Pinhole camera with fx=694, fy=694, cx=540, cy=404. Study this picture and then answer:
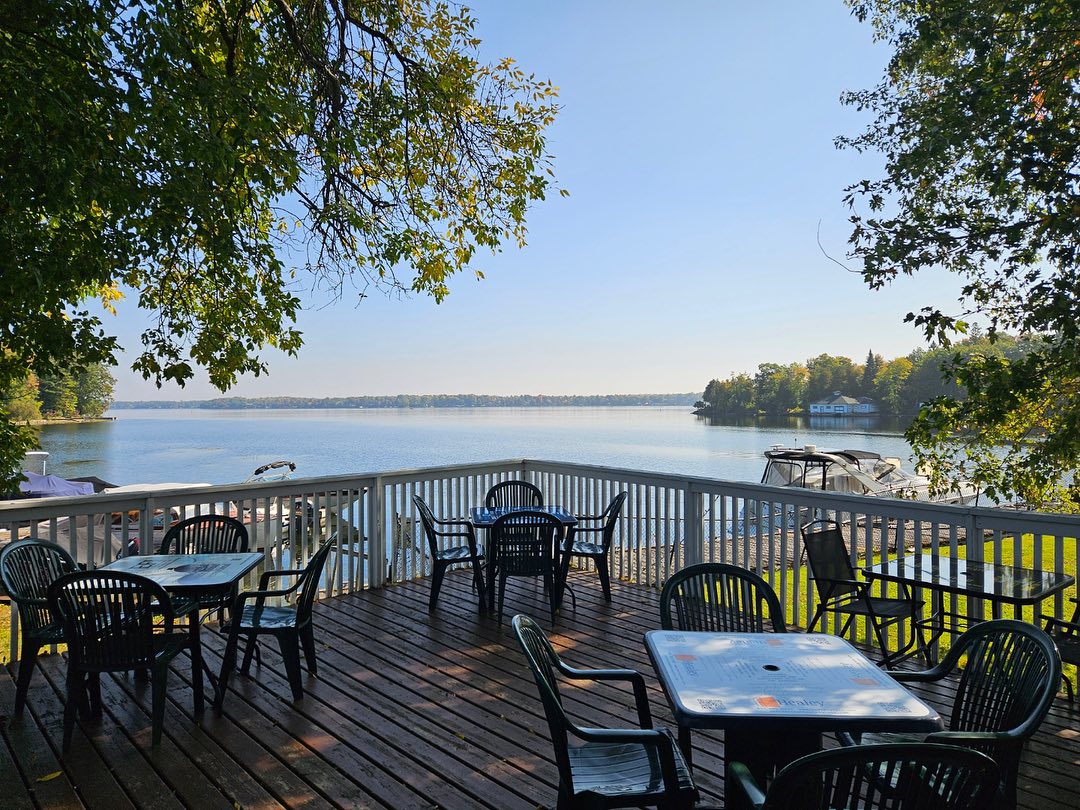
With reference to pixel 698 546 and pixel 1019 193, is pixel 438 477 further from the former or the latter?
pixel 1019 193

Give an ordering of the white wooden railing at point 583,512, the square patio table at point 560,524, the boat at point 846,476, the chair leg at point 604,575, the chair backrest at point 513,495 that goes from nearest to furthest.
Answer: the white wooden railing at point 583,512
the square patio table at point 560,524
the chair leg at point 604,575
the chair backrest at point 513,495
the boat at point 846,476

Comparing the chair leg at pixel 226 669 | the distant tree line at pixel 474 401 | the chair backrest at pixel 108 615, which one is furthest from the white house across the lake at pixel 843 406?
the chair backrest at pixel 108 615

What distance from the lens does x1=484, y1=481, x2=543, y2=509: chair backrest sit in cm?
689

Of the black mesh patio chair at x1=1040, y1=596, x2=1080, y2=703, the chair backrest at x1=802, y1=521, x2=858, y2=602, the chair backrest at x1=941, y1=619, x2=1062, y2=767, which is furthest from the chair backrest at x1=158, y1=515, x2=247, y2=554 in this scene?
the black mesh patio chair at x1=1040, y1=596, x2=1080, y2=703

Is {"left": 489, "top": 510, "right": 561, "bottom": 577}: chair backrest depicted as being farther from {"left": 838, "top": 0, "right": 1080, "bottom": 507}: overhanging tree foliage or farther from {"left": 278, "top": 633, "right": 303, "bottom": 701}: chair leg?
{"left": 838, "top": 0, "right": 1080, "bottom": 507}: overhanging tree foliage

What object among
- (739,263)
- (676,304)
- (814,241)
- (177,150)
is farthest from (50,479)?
(676,304)

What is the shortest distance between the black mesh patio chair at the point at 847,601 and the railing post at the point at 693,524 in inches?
52.8

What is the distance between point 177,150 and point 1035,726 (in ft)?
15.3

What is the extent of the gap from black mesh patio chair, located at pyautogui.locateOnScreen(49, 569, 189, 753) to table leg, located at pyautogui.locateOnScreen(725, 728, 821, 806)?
247 centimetres

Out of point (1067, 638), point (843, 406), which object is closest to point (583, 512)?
point (1067, 638)

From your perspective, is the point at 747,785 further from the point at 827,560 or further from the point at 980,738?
the point at 827,560

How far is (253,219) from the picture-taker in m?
5.85

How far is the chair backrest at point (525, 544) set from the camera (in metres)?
5.21

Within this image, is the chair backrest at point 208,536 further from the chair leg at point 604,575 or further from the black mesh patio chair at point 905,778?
the black mesh patio chair at point 905,778
